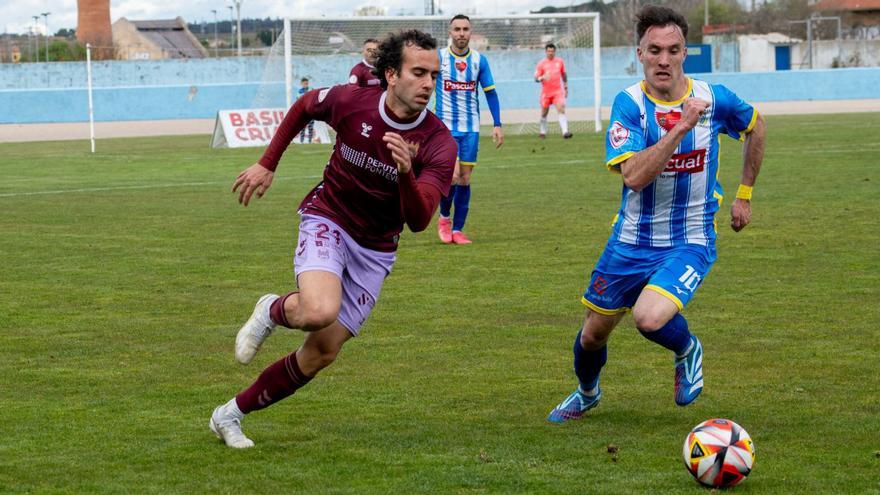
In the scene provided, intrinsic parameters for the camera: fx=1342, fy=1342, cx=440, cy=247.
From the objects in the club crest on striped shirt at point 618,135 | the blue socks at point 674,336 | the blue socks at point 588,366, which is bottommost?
the blue socks at point 588,366

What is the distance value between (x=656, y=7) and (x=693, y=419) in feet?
6.63

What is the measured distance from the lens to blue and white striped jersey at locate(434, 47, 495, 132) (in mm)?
14672

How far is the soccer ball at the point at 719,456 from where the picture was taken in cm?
530

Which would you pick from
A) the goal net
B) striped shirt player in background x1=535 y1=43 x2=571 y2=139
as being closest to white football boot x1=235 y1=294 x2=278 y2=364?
the goal net

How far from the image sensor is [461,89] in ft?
48.8

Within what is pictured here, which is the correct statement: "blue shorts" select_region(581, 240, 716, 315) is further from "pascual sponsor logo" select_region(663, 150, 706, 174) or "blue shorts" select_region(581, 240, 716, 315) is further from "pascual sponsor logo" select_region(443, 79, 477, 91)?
"pascual sponsor logo" select_region(443, 79, 477, 91)

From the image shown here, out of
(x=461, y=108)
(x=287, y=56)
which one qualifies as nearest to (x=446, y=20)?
(x=287, y=56)

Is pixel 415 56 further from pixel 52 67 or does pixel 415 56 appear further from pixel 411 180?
pixel 52 67

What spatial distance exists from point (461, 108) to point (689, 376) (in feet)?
27.8

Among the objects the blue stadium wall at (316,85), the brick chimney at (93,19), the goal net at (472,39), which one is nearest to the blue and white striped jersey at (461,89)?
the goal net at (472,39)

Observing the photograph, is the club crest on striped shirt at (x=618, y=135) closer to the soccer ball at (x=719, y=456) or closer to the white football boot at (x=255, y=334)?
the soccer ball at (x=719, y=456)

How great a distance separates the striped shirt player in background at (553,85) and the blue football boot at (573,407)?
26121mm

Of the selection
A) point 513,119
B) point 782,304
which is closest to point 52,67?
point 513,119

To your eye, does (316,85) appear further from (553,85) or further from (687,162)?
(687,162)
